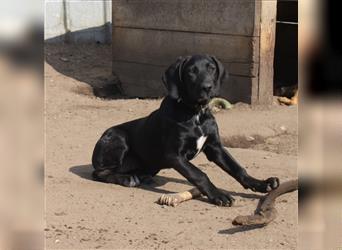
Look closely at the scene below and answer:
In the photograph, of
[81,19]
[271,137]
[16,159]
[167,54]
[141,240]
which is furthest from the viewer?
[81,19]

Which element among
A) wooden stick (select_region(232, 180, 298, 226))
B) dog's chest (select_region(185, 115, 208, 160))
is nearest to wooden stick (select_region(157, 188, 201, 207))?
dog's chest (select_region(185, 115, 208, 160))

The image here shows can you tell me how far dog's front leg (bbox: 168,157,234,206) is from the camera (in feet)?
14.0

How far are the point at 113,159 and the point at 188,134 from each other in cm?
78

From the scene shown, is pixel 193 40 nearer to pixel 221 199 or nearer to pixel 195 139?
pixel 195 139

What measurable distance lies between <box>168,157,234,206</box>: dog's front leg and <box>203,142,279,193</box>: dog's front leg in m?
0.28

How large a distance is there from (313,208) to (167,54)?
7.78 metres

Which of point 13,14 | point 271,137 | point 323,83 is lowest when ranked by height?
point 271,137

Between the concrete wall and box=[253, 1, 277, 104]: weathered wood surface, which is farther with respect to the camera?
the concrete wall

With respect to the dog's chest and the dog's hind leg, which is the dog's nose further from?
the dog's hind leg

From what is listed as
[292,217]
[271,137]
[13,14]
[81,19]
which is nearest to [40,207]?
[13,14]

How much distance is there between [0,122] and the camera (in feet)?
3.86

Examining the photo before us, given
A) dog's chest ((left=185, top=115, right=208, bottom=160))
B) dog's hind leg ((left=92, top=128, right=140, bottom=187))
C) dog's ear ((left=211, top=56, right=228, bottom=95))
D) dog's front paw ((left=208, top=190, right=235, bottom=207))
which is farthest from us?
dog's hind leg ((left=92, top=128, right=140, bottom=187))

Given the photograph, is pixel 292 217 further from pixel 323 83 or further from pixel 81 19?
pixel 81 19

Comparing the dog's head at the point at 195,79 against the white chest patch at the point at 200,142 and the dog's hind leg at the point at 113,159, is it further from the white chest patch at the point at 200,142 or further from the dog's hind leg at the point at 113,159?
the dog's hind leg at the point at 113,159
